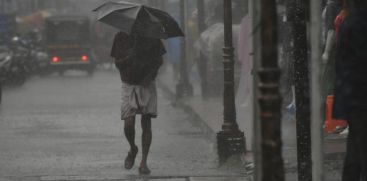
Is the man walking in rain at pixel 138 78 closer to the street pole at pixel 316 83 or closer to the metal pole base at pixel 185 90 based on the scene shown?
the street pole at pixel 316 83

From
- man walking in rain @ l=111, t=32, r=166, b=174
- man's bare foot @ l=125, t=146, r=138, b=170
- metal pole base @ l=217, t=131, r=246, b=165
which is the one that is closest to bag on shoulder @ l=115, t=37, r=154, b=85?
man walking in rain @ l=111, t=32, r=166, b=174

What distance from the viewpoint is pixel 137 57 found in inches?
427

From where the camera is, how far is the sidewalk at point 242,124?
1060 cm

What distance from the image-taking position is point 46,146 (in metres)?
13.5

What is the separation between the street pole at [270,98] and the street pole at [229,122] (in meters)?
6.11

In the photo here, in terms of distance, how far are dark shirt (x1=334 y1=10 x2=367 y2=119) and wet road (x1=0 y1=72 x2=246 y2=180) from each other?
3.76m

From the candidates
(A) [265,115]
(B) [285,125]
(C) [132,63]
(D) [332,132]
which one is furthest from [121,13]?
(A) [265,115]

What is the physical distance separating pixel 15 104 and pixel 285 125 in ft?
31.0

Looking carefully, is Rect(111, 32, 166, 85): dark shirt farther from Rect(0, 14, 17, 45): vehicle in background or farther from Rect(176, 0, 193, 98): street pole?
Rect(0, 14, 17, 45): vehicle in background

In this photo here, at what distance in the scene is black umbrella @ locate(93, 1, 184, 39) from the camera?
10833 mm

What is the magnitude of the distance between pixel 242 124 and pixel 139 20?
15.6 ft

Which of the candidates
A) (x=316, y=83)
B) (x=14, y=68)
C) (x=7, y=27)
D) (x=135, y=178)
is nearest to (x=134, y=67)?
(x=135, y=178)

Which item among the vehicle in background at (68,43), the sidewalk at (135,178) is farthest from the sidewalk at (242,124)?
the vehicle in background at (68,43)

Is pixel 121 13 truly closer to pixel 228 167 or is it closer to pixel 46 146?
pixel 228 167
